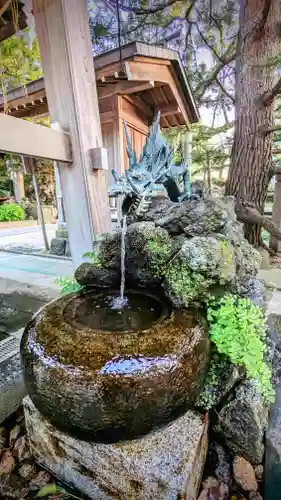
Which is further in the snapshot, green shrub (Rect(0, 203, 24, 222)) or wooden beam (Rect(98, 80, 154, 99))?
green shrub (Rect(0, 203, 24, 222))

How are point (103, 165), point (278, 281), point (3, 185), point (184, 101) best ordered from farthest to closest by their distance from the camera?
1. point (3, 185)
2. point (184, 101)
3. point (278, 281)
4. point (103, 165)

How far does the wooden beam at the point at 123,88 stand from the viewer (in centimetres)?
486

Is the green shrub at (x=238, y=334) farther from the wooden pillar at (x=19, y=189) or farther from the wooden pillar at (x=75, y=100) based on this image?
the wooden pillar at (x=19, y=189)

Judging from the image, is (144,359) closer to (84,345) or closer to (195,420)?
(84,345)

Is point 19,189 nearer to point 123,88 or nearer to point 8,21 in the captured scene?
point 123,88

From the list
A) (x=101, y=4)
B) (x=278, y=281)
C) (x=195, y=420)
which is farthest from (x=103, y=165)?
(x=101, y=4)

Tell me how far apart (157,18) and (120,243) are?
19.7ft

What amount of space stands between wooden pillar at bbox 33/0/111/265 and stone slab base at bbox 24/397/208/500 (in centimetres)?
159

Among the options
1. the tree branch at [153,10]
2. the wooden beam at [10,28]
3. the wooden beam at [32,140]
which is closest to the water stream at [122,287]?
the wooden beam at [32,140]

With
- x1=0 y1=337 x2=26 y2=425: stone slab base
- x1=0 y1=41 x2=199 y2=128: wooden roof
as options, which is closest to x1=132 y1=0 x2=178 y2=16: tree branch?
x1=0 y1=41 x2=199 y2=128: wooden roof

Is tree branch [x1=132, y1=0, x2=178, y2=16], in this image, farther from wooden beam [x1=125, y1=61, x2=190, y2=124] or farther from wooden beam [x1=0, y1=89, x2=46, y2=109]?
wooden beam [x1=0, y1=89, x2=46, y2=109]

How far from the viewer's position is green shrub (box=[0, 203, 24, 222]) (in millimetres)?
11211

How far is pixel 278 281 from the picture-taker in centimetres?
334

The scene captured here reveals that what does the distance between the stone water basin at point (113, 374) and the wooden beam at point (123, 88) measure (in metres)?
4.96
